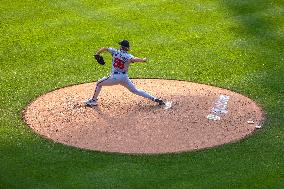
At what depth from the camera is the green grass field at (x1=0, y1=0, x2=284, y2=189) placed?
9.95 meters

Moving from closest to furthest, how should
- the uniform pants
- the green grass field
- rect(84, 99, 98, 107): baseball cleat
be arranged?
the green grass field
the uniform pants
rect(84, 99, 98, 107): baseball cleat

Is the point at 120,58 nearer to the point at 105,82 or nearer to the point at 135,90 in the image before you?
the point at 105,82

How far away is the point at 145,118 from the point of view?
12.1 meters

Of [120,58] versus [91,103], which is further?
[91,103]

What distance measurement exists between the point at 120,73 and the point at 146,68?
2.80 m

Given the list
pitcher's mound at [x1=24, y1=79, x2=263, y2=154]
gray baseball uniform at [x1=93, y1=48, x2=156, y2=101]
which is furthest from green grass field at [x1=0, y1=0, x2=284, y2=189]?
gray baseball uniform at [x1=93, y1=48, x2=156, y2=101]

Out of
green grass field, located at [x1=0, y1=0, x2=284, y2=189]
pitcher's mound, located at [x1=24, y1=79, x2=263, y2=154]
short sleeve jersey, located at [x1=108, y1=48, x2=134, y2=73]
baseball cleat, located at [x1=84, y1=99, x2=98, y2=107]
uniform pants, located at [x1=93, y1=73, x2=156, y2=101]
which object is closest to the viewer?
green grass field, located at [x1=0, y1=0, x2=284, y2=189]

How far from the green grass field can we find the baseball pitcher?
1.47 m

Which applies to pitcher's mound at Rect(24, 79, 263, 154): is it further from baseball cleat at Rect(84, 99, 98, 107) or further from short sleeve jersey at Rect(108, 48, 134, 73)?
short sleeve jersey at Rect(108, 48, 134, 73)

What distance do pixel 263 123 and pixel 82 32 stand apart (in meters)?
6.79

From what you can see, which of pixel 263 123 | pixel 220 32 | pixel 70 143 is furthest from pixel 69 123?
pixel 220 32

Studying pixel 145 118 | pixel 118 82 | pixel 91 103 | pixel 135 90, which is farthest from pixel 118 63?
pixel 145 118

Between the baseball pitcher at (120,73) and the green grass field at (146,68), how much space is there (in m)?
1.47

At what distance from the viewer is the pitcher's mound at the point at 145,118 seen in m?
11.2
